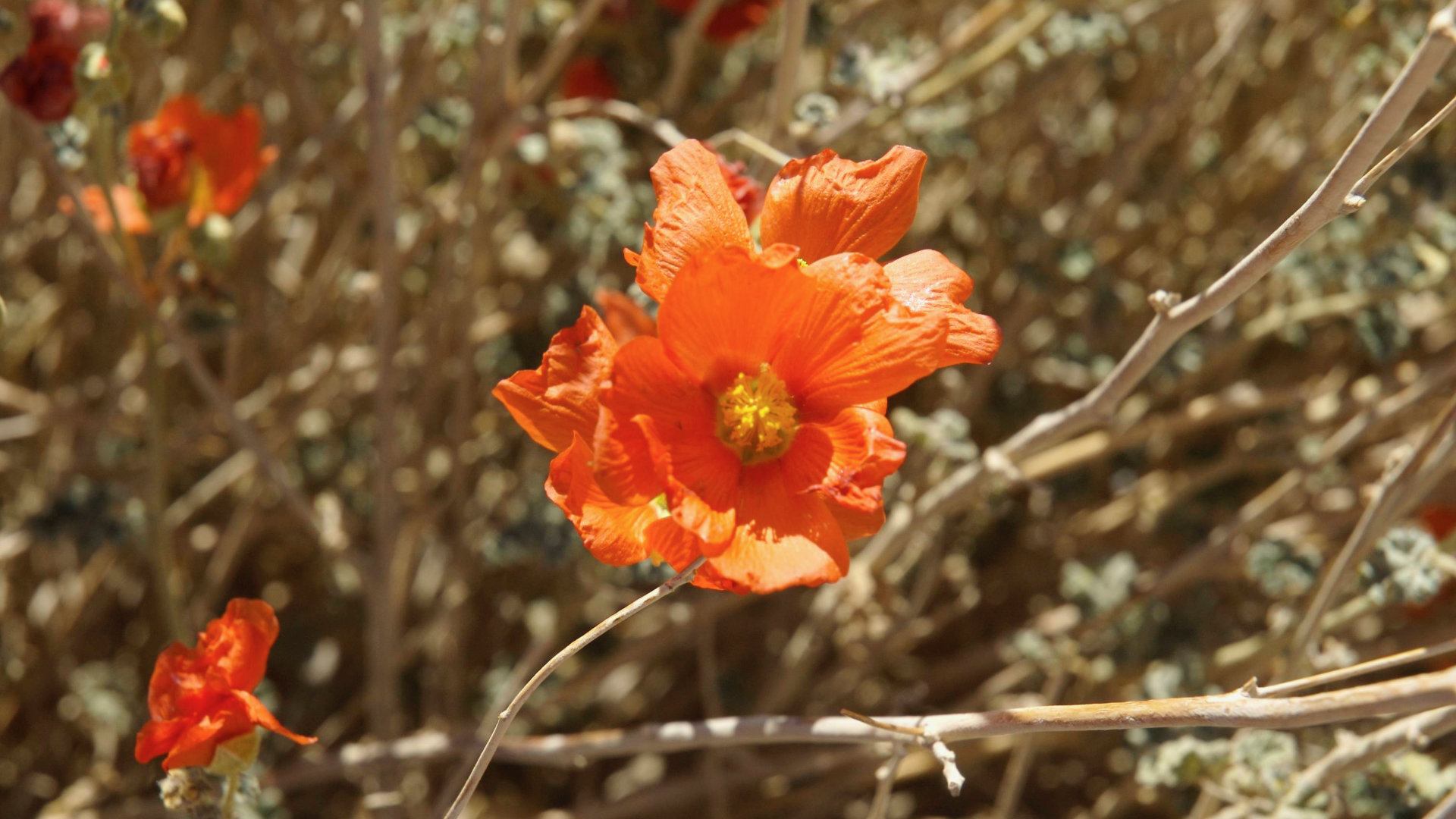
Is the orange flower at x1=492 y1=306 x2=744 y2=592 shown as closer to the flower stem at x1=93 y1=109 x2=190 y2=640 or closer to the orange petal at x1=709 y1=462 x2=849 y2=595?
the orange petal at x1=709 y1=462 x2=849 y2=595

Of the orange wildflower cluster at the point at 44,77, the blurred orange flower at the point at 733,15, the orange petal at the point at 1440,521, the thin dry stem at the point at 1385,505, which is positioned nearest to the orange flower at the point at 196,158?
the orange wildflower cluster at the point at 44,77

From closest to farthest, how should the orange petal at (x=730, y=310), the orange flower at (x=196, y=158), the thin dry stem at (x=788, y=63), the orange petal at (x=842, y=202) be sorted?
1. the orange petal at (x=730, y=310)
2. the orange petal at (x=842, y=202)
3. the thin dry stem at (x=788, y=63)
4. the orange flower at (x=196, y=158)

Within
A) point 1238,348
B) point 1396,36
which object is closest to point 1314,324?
point 1238,348

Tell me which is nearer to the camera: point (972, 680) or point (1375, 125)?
point (1375, 125)

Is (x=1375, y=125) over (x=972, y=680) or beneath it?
over

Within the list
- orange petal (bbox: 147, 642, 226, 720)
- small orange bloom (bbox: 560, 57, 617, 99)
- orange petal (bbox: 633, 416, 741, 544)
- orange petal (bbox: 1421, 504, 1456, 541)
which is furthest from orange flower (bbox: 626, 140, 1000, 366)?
orange petal (bbox: 1421, 504, 1456, 541)

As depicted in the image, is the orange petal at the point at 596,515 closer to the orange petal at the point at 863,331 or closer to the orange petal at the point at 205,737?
the orange petal at the point at 863,331

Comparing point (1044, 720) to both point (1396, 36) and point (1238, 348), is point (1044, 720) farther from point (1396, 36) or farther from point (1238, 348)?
point (1238, 348)
